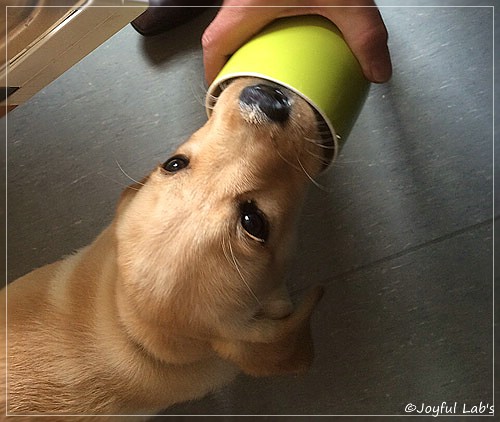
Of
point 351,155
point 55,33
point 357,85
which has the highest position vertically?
point 55,33

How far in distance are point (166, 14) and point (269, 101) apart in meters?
0.75

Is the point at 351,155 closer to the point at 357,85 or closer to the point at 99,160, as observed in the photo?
the point at 357,85

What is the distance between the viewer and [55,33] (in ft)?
3.94

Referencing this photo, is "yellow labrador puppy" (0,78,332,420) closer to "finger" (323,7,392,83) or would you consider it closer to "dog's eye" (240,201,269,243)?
"dog's eye" (240,201,269,243)

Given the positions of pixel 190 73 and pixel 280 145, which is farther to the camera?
pixel 190 73

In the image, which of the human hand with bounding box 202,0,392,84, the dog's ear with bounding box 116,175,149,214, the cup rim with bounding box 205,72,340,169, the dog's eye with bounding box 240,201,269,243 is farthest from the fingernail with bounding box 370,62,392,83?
the dog's ear with bounding box 116,175,149,214

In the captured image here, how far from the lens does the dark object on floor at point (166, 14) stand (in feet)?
5.92

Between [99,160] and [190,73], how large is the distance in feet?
1.30

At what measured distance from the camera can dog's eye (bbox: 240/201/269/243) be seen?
120cm

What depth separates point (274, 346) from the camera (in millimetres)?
1323

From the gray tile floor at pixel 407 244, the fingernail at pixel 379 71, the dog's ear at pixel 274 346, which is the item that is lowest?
the gray tile floor at pixel 407 244

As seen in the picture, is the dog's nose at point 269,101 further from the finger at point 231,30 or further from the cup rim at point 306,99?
the finger at point 231,30

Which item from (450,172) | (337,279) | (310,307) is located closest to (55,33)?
(310,307)

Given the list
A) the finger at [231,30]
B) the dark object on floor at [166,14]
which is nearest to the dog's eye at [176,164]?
the finger at [231,30]
